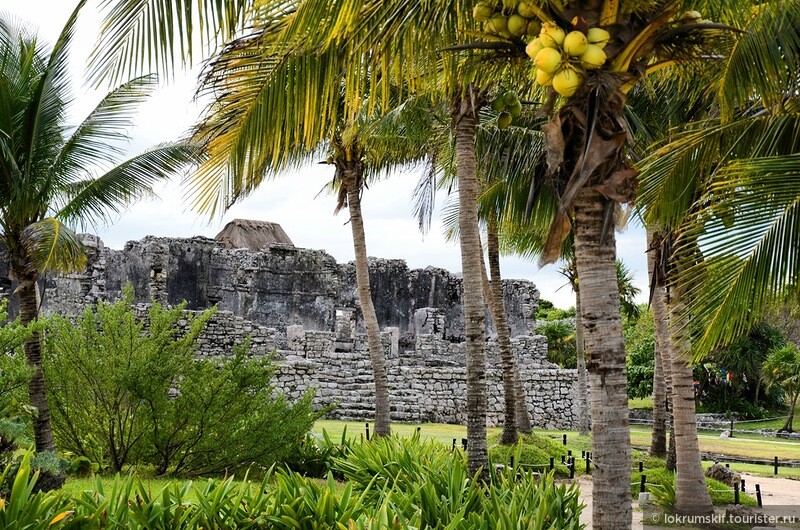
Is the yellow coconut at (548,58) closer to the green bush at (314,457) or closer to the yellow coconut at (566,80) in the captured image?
the yellow coconut at (566,80)

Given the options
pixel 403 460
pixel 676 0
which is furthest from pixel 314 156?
pixel 676 0

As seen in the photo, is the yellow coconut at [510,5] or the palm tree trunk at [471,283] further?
the palm tree trunk at [471,283]

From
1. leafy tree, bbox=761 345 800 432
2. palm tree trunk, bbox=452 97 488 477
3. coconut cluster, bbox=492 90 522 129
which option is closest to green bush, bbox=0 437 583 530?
palm tree trunk, bbox=452 97 488 477

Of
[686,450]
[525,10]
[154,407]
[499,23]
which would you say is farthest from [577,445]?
[525,10]

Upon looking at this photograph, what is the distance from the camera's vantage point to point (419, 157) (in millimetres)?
13938

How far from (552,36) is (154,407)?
21.4 feet

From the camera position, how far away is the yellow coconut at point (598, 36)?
14.0ft

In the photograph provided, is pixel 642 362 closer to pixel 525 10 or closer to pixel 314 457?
pixel 314 457

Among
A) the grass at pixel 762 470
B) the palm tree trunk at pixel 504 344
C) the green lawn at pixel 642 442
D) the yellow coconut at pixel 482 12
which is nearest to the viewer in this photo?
the yellow coconut at pixel 482 12

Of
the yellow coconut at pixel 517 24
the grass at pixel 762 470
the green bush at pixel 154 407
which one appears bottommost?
the grass at pixel 762 470

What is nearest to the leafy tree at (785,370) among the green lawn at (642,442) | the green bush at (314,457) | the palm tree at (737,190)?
the green lawn at (642,442)

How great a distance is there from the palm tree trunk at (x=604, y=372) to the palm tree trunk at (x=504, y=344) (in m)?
8.71

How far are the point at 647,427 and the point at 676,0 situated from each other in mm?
20743

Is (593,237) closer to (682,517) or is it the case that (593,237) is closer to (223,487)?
(223,487)
